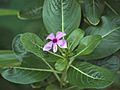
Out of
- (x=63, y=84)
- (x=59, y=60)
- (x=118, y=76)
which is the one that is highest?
(x=59, y=60)

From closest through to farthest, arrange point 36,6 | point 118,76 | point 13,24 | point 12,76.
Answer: point 12,76 < point 36,6 < point 118,76 < point 13,24

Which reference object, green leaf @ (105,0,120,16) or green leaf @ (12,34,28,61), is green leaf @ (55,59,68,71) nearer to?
green leaf @ (12,34,28,61)

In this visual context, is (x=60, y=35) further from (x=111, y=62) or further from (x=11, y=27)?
(x=11, y=27)

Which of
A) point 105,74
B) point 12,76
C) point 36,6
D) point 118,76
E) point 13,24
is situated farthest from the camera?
point 13,24

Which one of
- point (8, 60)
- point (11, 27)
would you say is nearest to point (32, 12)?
point (8, 60)

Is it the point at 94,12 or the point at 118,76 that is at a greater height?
the point at 94,12

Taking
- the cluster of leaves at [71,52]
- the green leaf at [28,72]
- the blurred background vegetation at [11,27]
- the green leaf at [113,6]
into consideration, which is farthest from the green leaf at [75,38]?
the blurred background vegetation at [11,27]

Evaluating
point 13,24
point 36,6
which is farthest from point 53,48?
point 13,24

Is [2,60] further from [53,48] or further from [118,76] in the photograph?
[118,76]
